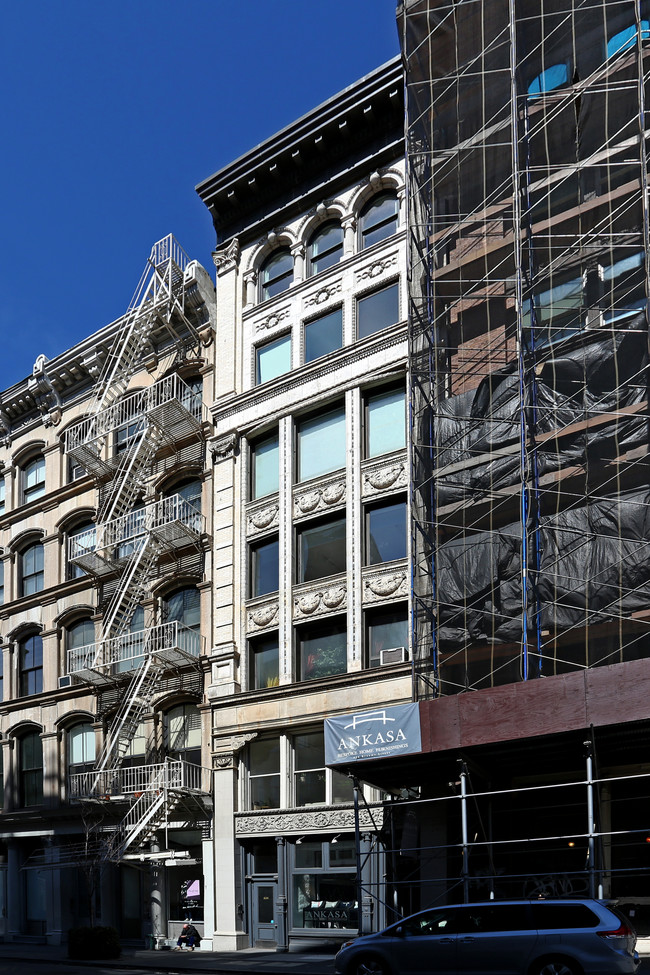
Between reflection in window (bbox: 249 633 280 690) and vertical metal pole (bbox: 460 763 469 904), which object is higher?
reflection in window (bbox: 249 633 280 690)

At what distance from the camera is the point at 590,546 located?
73.0ft

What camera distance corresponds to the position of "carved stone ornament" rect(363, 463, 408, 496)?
28.0 m

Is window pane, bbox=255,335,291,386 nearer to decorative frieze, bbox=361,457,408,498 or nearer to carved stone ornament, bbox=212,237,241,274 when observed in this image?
carved stone ornament, bbox=212,237,241,274

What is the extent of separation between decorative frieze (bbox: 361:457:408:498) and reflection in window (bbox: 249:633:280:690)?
204 inches

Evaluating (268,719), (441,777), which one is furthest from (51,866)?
(441,777)

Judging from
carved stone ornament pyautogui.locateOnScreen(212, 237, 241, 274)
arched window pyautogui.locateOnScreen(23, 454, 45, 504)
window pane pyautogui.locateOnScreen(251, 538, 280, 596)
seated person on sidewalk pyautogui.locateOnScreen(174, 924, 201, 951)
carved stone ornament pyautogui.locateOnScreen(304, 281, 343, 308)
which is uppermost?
carved stone ornament pyautogui.locateOnScreen(212, 237, 241, 274)

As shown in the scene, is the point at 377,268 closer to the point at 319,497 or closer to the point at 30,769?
the point at 319,497

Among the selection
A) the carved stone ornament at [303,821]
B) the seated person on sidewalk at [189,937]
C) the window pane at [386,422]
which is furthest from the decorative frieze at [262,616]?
the seated person on sidewalk at [189,937]

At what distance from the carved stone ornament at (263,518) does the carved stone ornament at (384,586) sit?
161 inches

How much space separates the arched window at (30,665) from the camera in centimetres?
3934

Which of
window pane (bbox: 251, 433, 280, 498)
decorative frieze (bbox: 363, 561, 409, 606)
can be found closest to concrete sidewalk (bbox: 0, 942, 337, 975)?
decorative frieze (bbox: 363, 561, 409, 606)

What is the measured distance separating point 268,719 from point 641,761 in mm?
10782

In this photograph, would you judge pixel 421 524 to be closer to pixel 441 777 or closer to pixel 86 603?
pixel 441 777

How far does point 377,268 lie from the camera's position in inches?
1195
